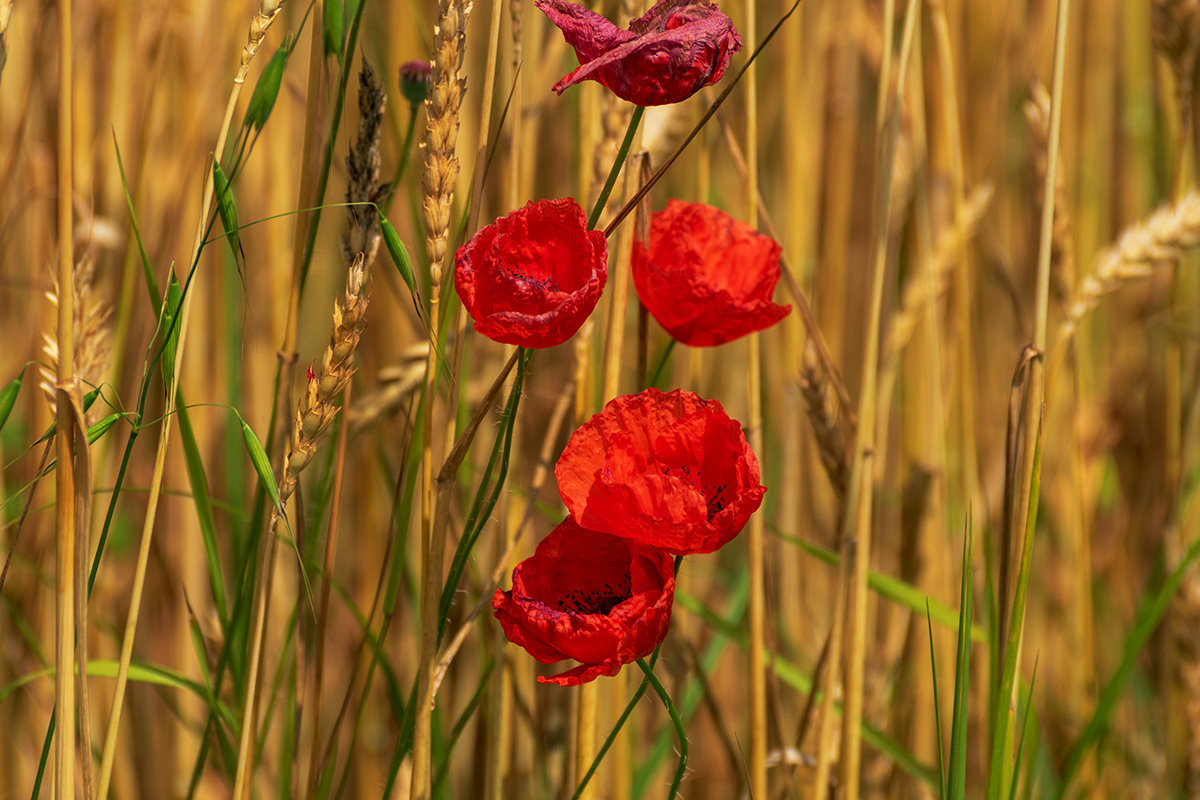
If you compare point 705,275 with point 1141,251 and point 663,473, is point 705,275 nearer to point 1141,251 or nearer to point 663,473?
point 663,473

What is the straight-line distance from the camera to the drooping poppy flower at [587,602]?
33 cm

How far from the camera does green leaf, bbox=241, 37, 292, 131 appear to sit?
424mm

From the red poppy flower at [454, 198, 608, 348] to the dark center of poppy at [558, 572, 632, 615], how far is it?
110 millimetres

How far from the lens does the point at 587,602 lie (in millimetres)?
393

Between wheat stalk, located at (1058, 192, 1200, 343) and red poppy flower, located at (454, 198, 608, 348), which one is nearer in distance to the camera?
red poppy flower, located at (454, 198, 608, 348)

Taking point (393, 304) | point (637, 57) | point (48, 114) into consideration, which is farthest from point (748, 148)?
point (48, 114)

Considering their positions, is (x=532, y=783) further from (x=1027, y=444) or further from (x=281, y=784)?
(x=1027, y=444)

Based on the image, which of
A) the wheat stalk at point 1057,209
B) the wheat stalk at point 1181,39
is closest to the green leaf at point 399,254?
the wheat stalk at point 1057,209

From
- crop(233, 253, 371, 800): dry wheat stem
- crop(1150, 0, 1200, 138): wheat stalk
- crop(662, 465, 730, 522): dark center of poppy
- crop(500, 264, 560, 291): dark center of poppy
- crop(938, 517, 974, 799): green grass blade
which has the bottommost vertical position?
crop(938, 517, 974, 799): green grass blade

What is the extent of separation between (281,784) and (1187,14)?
79 centimetres

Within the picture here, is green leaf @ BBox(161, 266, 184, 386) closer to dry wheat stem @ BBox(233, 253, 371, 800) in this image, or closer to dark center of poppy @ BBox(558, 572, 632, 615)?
dry wheat stem @ BBox(233, 253, 371, 800)

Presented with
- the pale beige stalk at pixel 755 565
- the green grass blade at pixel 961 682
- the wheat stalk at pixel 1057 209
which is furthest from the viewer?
the wheat stalk at pixel 1057 209

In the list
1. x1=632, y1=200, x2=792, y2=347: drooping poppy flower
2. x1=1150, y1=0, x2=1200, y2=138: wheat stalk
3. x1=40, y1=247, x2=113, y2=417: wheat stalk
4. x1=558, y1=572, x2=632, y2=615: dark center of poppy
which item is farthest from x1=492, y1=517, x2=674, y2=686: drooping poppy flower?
x1=1150, y1=0, x2=1200, y2=138: wheat stalk

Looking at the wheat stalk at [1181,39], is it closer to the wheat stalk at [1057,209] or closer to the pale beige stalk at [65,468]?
the wheat stalk at [1057,209]
